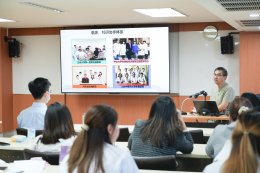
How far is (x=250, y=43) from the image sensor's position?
8.23 m

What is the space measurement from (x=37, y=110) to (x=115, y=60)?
13.9 ft

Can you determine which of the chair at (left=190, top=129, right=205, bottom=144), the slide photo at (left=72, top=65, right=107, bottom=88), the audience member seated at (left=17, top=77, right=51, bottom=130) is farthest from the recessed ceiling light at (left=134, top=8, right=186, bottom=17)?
the chair at (left=190, top=129, right=205, bottom=144)

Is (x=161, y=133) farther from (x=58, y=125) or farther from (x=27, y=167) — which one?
(x=27, y=167)

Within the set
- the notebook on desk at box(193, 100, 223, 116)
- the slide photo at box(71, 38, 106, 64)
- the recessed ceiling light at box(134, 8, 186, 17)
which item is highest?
the recessed ceiling light at box(134, 8, 186, 17)

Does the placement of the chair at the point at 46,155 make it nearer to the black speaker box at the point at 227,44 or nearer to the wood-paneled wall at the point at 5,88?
the black speaker box at the point at 227,44

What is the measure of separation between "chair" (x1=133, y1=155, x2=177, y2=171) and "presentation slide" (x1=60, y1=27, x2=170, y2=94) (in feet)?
18.4

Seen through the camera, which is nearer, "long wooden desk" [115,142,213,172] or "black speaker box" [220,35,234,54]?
"long wooden desk" [115,142,213,172]

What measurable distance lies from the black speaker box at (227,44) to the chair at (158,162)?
224 inches

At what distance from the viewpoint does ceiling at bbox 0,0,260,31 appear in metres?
5.17

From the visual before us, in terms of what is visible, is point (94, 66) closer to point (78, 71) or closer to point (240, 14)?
point (78, 71)

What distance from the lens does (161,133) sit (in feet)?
11.6

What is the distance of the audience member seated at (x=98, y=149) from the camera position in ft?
7.53

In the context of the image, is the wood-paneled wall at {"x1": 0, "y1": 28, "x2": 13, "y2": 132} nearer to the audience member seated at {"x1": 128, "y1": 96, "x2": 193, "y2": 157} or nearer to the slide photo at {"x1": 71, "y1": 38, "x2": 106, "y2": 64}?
the slide photo at {"x1": 71, "y1": 38, "x2": 106, "y2": 64}

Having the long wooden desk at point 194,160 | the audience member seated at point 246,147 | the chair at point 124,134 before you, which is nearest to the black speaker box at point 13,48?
the chair at point 124,134
